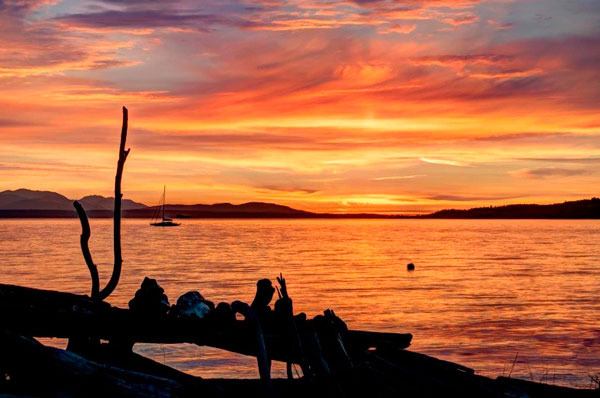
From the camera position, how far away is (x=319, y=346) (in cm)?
821

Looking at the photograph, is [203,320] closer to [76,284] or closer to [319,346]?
[319,346]

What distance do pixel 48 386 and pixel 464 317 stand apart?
3083 centimetres

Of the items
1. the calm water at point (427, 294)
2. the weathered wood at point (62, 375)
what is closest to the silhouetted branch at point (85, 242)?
the weathered wood at point (62, 375)

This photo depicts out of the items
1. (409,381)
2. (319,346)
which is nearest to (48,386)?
(319,346)

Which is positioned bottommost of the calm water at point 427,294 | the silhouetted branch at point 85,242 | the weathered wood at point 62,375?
the calm water at point 427,294

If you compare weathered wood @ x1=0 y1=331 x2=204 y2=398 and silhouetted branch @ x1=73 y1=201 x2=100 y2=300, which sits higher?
silhouetted branch @ x1=73 y1=201 x2=100 y2=300

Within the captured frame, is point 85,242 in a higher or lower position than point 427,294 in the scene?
higher

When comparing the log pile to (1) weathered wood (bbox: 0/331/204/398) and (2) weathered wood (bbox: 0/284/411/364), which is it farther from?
(1) weathered wood (bbox: 0/331/204/398)

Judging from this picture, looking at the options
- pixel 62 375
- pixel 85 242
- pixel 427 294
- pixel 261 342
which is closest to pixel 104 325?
pixel 261 342

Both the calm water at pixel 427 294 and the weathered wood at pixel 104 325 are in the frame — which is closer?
the weathered wood at pixel 104 325

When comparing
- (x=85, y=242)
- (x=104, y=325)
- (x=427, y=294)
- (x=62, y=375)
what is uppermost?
(x=85, y=242)

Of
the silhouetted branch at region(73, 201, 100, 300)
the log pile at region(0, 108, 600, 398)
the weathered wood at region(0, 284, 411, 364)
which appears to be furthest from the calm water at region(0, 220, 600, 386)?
the weathered wood at region(0, 284, 411, 364)

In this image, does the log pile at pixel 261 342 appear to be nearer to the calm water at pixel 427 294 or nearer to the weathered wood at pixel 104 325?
the weathered wood at pixel 104 325

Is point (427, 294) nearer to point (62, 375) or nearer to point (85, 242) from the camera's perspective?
point (85, 242)
